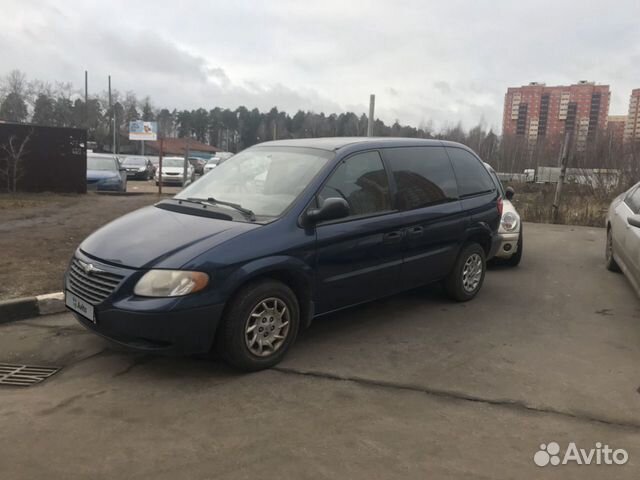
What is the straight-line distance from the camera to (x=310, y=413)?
11.4ft

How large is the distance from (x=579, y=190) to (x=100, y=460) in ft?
52.7

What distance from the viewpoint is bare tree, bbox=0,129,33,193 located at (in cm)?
1411

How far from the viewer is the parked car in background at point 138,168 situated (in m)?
28.2

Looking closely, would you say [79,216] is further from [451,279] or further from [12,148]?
[451,279]

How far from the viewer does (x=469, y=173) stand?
6242 mm

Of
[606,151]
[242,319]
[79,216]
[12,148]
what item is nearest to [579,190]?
[606,151]

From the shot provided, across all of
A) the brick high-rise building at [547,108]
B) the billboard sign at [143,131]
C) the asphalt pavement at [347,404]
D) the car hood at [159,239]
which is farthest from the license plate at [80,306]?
the brick high-rise building at [547,108]

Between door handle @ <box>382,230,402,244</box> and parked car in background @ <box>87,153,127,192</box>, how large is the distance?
48.0 ft

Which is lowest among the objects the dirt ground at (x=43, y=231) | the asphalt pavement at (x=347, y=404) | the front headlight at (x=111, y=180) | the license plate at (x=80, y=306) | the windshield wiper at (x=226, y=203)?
the asphalt pavement at (x=347, y=404)

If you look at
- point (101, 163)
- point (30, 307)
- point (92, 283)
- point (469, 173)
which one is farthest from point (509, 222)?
point (101, 163)

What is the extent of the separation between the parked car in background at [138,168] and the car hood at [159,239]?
25213mm

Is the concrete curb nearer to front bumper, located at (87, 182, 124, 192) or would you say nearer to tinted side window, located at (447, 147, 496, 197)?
tinted side window, located at (447, 147, 496, 197)

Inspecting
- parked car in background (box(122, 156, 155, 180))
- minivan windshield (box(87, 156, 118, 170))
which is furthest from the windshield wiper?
parked car in background (box(122, 156, 155, 180))

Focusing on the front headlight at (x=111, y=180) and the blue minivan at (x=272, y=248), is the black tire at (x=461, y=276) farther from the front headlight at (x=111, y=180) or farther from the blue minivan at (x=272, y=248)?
the front headlight at (x=111, y=180)
